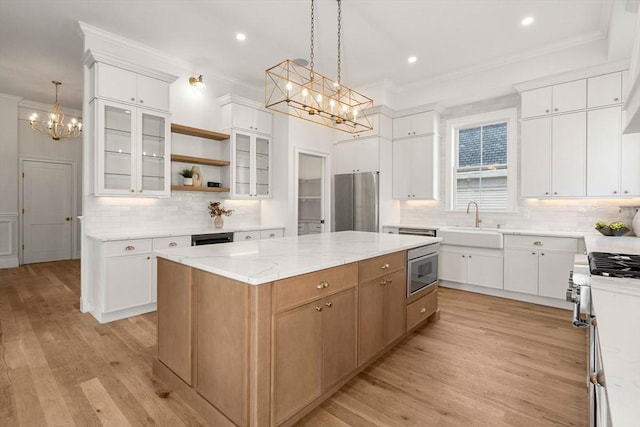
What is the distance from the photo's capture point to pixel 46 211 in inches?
273

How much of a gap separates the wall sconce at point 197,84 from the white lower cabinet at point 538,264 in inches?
189

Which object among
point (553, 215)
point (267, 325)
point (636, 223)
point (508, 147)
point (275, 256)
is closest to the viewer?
point (267, 325)

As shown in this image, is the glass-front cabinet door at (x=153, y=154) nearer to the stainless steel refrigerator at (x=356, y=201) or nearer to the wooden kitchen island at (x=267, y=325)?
the wooden kitchen island at (x=267, y=325)

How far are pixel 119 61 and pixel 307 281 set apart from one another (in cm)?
357

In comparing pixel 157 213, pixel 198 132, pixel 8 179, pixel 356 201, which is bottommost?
pixel 157 213

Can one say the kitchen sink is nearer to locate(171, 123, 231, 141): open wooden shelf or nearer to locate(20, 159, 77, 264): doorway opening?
locate(171, 123, 231, 141): open wooden shelf

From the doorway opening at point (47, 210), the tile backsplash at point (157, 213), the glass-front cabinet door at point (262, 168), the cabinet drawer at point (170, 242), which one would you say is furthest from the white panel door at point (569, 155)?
the doorway opening at point (47, 210)

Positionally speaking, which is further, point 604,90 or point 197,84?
point 197,84

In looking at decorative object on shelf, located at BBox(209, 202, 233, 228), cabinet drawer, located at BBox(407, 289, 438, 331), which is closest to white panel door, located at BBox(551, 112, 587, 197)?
cabinet drawer, located at BBox(407, 289, 438, 331)

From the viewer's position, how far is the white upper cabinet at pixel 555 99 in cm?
396

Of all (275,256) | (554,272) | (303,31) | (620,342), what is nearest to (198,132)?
(303,31)

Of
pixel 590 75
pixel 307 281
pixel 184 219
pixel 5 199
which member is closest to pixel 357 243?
pixel 307 281

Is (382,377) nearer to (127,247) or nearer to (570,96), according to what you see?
(127,247)

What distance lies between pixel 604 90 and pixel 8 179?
969 centimetres
